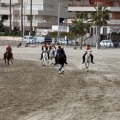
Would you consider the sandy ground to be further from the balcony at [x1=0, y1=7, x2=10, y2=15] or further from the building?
the balcony at [x1=0, y1=7, x2=10, y2=15]

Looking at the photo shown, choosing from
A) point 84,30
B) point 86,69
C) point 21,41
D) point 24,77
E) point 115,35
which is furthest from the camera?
point 115,35

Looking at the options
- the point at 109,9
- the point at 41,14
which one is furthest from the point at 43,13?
the point at 109,9

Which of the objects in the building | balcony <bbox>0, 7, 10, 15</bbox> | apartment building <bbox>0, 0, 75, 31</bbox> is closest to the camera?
the building

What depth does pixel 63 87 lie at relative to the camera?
2061cm

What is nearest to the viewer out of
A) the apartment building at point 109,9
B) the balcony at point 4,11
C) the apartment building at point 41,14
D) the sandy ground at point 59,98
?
the sandy ground at point 59,98

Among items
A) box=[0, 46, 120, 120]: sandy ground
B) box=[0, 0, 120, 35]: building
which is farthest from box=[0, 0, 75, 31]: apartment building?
box=[0, 46, 120, 120]: sandy ground

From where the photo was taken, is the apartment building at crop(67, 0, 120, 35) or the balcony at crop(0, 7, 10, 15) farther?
the balcony at crop(0, 7, 10, 15)

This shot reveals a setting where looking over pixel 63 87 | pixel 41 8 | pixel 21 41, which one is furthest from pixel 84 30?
pixel 63 87

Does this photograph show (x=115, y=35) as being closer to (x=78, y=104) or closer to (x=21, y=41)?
(x=21, y=41)

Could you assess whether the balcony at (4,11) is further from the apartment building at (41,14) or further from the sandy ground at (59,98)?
the sandy ground at (59,98)

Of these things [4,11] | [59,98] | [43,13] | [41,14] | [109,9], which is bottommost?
[59,98]

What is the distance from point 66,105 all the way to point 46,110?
1231 mm

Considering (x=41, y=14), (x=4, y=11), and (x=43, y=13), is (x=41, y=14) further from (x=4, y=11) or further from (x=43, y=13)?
(x=4, y=11)

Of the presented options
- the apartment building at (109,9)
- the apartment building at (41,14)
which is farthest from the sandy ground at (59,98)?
the apartment building at (41,14)
